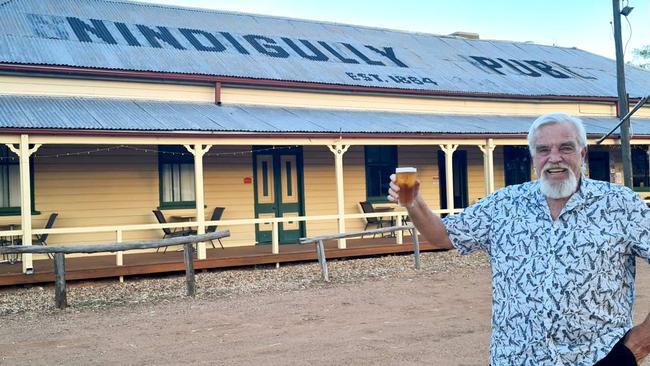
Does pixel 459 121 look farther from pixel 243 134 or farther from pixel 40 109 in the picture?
pixel 40 109

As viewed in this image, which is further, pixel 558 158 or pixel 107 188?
pixel 107 188

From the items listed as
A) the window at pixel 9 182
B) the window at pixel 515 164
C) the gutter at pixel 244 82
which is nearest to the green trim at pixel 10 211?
the window at pixel 9 182

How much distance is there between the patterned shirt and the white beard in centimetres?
3

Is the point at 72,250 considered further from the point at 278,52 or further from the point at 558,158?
the point at 278,52

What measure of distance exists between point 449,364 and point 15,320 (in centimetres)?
603

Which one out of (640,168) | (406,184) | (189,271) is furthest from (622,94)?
(406,184)

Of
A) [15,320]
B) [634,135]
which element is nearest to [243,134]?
[15,320]

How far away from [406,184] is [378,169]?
15.0 metres

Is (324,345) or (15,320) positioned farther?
(15,320)

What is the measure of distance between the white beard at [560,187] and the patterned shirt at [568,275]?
3cm

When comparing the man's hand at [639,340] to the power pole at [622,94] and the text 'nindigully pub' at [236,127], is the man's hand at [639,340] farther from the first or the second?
the power pole at [622,94]

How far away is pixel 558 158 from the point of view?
104 inches

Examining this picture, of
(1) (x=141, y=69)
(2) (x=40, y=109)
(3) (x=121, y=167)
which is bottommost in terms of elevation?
(3) (x=121, y=167)

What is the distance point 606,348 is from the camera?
2479 millimetres
